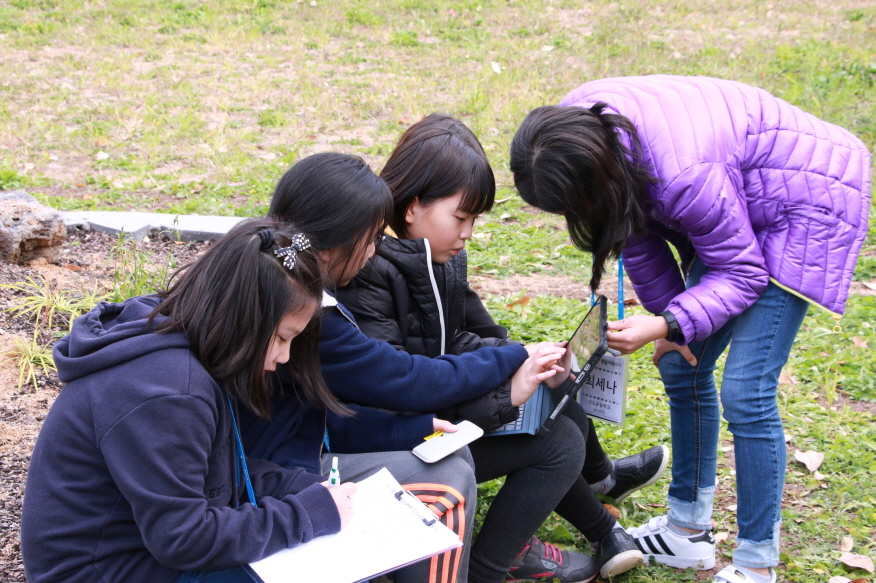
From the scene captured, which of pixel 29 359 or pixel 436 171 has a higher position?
pixel 436 171

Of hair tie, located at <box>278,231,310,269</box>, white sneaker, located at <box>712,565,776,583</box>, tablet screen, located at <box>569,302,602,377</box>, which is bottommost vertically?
white sneaker, located at <box>712,565,776,583</box>

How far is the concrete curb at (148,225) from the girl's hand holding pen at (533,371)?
2.60m

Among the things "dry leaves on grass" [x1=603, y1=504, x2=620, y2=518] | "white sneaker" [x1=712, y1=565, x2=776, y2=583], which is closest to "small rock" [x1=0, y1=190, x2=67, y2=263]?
"dry leaves on grass" [x1=603, y1=504, x2=620, y2=518]

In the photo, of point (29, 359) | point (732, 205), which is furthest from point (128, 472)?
point (29, 359)

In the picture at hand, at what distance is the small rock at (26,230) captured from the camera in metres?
3.73

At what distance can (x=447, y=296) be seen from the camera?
2506 millimetres

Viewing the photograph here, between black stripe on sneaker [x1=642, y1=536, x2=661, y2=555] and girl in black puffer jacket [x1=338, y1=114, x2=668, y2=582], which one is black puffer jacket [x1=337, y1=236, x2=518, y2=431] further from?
black stripe on sneaker [x1=642, y1=536, x2=661, y2=555]

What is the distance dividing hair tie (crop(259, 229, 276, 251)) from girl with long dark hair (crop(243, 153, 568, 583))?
0.29 meters

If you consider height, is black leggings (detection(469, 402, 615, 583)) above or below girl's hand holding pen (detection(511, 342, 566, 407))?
below

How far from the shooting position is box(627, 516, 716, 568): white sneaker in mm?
2701

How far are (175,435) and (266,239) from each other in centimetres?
46

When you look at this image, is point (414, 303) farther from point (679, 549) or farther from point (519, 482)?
point (679, 549)

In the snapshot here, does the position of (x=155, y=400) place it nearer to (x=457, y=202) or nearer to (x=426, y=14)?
(x=457, y=202)

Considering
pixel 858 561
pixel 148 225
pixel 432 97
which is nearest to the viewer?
pixel 858 561
